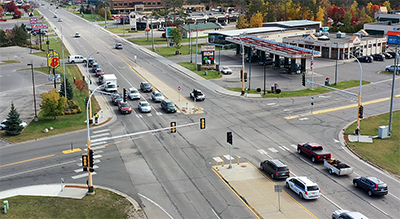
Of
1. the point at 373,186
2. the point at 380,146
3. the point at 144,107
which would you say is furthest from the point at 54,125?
the point at 380,146

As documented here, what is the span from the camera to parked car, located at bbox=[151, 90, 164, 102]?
64.8m

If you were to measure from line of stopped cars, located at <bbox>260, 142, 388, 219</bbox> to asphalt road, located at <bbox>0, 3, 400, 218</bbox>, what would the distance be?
64 centimetres

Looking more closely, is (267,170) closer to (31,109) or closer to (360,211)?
(360,211)

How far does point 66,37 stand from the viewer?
141 meters

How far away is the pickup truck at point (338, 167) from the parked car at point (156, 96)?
31.3 m

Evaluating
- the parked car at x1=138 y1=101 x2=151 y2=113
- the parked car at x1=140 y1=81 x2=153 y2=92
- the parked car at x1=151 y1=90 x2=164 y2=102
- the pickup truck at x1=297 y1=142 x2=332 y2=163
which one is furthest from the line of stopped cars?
the parked car at x1=140 y1=81 x2=153 y2=92

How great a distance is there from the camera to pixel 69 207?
3219cm

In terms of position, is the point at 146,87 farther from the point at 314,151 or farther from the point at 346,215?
the point at 346,215

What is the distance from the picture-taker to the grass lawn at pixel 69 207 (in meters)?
30.8

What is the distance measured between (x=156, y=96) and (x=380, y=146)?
33047mm

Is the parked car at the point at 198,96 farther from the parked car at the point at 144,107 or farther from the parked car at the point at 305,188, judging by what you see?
the parked car at the point at 305,188

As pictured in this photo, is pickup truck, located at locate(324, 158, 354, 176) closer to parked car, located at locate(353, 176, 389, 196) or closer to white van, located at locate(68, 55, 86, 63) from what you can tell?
parked car, located at locate(353, 176, 389, 196)

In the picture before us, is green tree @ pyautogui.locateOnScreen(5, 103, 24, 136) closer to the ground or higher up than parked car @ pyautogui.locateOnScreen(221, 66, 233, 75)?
closer to the ground

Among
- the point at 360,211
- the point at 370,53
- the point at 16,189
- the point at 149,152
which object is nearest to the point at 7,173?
the point at 16,189
